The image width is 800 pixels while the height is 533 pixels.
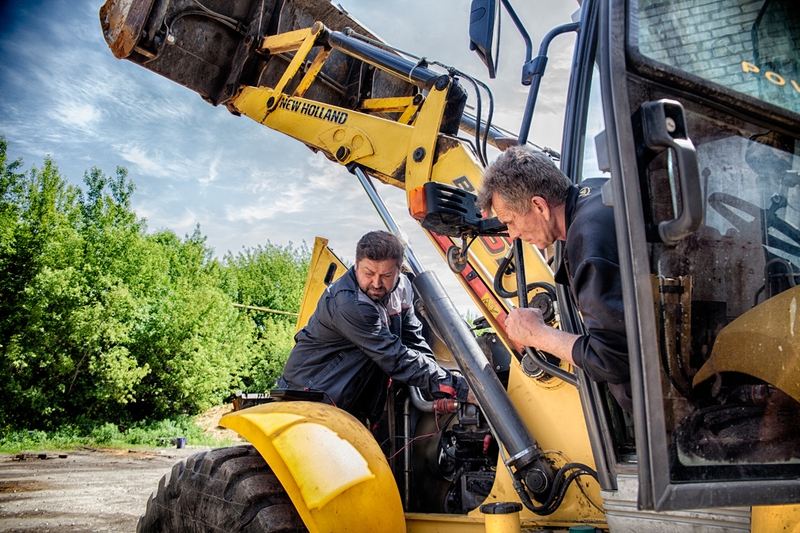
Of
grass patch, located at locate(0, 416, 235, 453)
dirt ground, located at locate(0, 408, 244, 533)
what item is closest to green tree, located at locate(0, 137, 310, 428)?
grass patch, located at locate(0, 416, 235, 453)

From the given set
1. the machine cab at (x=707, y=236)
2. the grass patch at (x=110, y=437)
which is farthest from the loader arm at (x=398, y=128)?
the grass patch at (x=110, y=437)

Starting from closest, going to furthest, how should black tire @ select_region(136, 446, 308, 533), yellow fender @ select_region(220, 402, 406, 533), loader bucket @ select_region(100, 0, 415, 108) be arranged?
1. yellow fender @ select_region(220, 402, 406, 533)
2. black tire @ select_region(136, 446, 308, 533)
3. loader bucket @ select_region(100, 0, 415, 108)

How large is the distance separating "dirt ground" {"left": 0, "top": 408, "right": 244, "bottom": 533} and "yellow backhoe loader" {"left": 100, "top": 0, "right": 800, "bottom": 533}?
3748 millimetres

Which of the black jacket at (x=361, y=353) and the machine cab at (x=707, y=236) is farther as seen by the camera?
the black jacket at (x=361, y=353)

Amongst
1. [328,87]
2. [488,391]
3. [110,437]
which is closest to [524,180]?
[488,391]

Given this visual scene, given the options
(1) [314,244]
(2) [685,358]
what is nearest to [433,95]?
(1) [314,244]

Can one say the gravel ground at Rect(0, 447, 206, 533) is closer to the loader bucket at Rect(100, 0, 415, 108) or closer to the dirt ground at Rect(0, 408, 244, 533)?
the dirt ground at Rect(0, 408, 244, 533)

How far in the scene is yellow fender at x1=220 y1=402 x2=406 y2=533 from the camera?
8.11ft

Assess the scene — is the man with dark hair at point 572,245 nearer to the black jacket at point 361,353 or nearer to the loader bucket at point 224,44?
the black jacket at point 361,353

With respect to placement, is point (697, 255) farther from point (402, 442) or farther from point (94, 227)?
point (94, 227)

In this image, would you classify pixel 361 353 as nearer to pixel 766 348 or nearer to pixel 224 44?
pixel 766 348

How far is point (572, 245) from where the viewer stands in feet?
6.43

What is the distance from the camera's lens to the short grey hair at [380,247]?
3398 millimetres

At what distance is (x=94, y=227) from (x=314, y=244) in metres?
22.4
